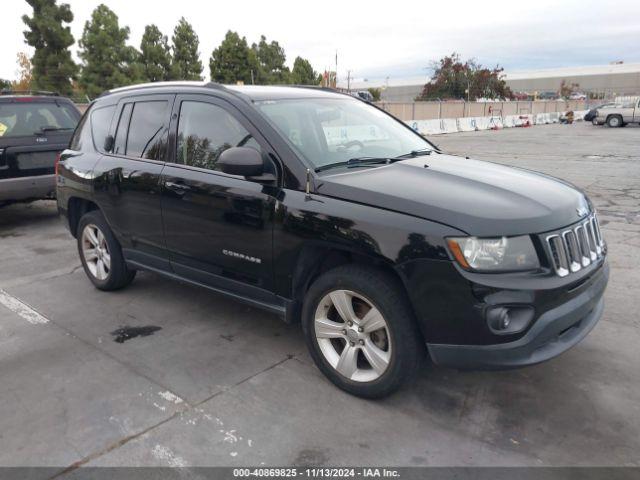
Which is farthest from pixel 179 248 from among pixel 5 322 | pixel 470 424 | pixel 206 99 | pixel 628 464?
pixel 628 464

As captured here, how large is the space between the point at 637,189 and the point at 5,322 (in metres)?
10.5

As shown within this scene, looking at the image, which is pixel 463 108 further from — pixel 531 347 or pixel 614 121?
pixel 531 347

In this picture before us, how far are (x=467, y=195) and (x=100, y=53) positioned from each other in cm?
3416

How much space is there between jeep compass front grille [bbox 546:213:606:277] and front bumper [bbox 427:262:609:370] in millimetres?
178

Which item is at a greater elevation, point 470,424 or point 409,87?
point 409,87

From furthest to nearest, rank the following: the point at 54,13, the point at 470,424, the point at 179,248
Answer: the point at 54,13 < the point at 179,248 < the point at 470,424

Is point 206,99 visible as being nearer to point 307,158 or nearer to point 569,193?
point 307,158

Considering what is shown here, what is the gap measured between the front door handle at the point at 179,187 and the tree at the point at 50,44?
3034 cm

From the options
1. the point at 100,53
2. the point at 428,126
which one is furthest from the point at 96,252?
the point at 100,53

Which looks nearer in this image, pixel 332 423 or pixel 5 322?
pixel 332 423

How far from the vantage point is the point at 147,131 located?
435 cm

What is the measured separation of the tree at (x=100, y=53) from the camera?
31.8 metres

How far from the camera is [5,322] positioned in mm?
4422

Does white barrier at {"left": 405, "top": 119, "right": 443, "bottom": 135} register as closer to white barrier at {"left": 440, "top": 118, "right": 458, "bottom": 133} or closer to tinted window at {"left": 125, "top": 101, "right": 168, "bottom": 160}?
white barrier at {"left": 440, "top": 118, "right": 458, "bottom": 133}
